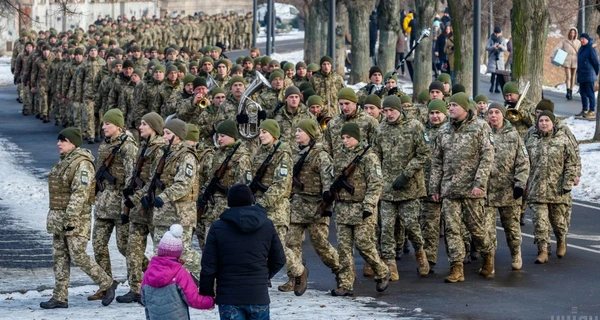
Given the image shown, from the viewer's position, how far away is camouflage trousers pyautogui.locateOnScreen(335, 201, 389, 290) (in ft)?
42.6

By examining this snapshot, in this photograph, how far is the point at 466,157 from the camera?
13719 millimetres

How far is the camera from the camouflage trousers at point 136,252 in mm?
12867

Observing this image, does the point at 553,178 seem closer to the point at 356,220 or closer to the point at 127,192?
the point at 356,220

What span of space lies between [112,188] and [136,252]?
770mm

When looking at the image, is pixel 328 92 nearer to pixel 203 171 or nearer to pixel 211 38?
pixel 203 171

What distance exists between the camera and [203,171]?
45.8 ft

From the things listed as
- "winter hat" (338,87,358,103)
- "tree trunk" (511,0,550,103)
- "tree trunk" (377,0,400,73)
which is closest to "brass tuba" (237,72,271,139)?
"winter hat" (338,87,358,103)

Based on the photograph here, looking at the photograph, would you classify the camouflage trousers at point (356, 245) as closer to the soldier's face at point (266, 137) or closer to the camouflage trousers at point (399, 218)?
the camouflage trousers at point (399, 218)

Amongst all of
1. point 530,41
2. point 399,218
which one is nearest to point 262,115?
point 399,218

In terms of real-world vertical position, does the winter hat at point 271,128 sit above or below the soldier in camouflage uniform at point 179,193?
above

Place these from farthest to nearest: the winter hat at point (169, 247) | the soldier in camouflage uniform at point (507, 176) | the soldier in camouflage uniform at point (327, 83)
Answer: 1. the soldier in camouflage uniform at point (327, 83)
2. the soldier in camouflage uniform at point (507, 176)
3. the winter hat at point (169, 247)

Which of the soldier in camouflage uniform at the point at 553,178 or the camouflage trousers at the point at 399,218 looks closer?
the camouflage trousers at the point at 399,218

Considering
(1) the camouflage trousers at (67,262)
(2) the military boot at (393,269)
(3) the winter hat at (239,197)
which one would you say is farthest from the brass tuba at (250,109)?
(3) the winter hat at (239,197)

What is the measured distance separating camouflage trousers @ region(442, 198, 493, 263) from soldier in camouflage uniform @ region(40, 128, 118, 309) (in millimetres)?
3420
